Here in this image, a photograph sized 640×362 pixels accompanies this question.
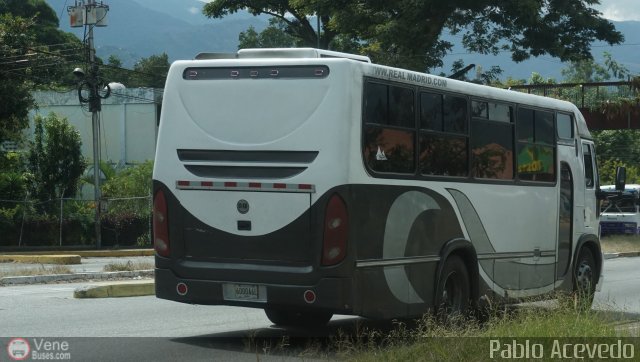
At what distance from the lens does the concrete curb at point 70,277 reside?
1797 cm

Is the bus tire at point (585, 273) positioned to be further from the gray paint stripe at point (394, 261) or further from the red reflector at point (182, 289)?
the red reflector at point (182, 289)

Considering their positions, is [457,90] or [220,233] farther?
[457,90]

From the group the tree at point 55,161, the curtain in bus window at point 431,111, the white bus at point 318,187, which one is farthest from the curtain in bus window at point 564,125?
the tree at point 55,161

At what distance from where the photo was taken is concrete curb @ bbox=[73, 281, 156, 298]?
14742mm

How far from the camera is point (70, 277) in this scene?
1895 cm

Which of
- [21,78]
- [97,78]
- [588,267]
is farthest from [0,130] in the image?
[588,267]

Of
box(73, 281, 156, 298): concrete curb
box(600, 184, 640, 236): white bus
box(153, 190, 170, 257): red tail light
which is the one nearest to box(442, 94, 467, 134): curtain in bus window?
box(153, 190, 170, 257): red tail light

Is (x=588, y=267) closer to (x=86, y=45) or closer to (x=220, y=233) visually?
(x=220, y=233)

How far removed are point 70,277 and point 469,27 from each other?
21456mm

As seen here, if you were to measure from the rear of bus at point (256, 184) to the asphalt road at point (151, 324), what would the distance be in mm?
612

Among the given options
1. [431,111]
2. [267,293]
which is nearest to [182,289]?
[267,293]

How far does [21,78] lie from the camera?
35.0 m

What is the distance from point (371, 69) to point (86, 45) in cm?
3096

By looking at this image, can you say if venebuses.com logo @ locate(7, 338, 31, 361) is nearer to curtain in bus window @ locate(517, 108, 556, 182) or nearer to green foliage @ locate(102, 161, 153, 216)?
curtain in bus window @ locate(517, 108, 556, 182)
